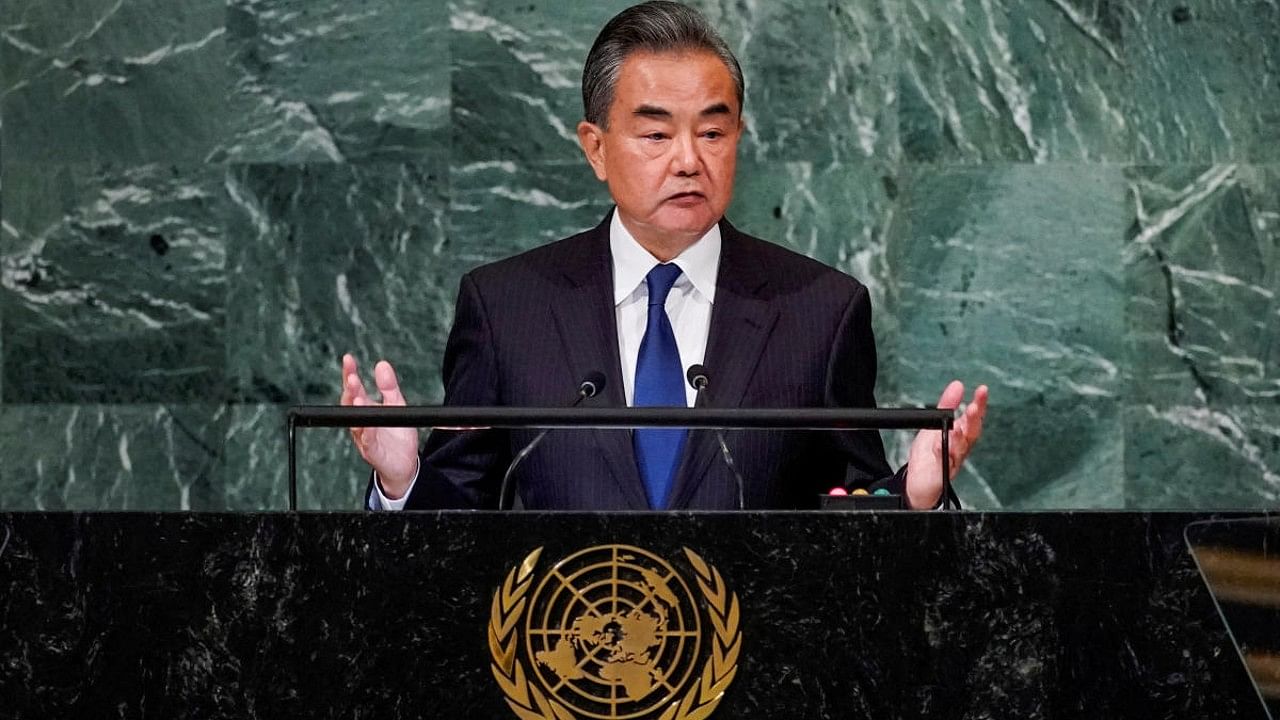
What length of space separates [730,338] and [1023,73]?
2.10 m

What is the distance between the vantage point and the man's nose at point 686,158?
9.37 ft

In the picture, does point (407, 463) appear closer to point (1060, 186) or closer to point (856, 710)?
point (856, 710)

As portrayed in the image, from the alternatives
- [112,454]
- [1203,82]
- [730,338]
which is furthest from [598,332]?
[1203,82]

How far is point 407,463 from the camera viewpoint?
2.47m

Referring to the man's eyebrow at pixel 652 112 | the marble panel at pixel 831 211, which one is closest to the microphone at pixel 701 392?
the man's eyebrow at pixel 652 112

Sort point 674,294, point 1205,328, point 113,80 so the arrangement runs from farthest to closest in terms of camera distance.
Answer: point 113,80
point 1205,328
point 674,294

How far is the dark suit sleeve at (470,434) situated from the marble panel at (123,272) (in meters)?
1.84

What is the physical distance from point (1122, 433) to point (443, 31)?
6.84ft

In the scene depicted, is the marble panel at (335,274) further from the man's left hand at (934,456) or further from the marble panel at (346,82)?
the man's left hand at (934,456)

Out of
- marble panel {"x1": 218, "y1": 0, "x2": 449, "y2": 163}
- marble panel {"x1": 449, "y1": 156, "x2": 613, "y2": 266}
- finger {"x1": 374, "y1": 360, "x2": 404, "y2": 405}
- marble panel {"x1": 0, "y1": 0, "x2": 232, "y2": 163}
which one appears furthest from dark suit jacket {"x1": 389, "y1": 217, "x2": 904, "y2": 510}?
marble panel {"x1": 0, "y1": 0, "x2": 232, "y2": 163}

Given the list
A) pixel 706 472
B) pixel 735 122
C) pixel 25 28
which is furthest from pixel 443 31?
pixel 706 472

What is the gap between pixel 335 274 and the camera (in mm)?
4633

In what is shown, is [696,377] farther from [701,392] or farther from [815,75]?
[815,75]

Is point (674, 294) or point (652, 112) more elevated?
point (652, 112)
